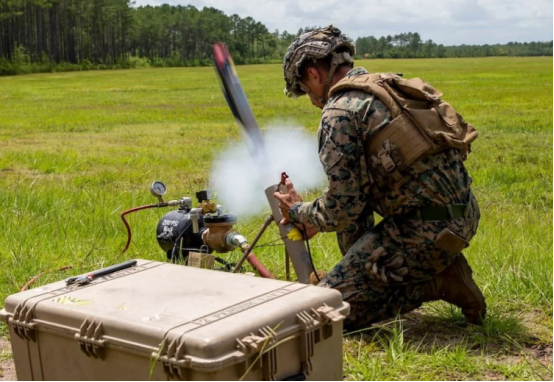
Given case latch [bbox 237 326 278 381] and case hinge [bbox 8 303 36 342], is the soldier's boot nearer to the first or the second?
case latch [bbox 237 326 278 381]

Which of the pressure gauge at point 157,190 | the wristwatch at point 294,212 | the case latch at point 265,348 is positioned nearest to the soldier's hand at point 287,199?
the wristwatch at point 294,212

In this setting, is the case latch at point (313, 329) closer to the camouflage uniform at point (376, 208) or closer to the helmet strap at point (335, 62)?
the camouflage uniform at point (376, 208)

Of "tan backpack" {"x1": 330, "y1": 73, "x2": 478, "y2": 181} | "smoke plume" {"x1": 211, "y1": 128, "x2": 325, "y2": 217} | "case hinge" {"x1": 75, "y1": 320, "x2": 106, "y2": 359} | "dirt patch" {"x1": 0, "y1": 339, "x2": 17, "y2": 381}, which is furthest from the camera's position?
"smoke plume" {"x1": 211, "y1": 128, "x2": 325, "y2": 217}

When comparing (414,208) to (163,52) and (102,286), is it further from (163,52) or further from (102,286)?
(163,52)

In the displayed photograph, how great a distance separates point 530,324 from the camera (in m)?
3.59

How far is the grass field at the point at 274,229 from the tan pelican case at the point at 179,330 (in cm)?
55

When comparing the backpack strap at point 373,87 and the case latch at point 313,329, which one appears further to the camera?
the backpack strap at point 373,87

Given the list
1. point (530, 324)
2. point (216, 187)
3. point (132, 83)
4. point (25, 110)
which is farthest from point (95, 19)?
point (530, 324)

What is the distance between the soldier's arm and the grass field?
0.59 m

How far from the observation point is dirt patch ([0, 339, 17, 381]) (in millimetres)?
3260

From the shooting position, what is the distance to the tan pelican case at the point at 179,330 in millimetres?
2344

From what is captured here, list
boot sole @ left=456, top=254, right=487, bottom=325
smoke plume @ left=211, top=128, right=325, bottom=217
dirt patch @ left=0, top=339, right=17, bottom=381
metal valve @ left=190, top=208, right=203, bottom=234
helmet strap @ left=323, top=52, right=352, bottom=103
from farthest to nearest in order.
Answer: metal valve @ left=190, top=208, right=203, bottom=234
smoke plume @ left=211, top=128, right=325, bottom=217
helmet strap @ left=323, top=52, right=352, bottom=103
boot sole @ left=456, top=254, right=487, bottom=325
dirt patch @ left=0, top=339, right=17, bottom=381

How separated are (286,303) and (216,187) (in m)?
4.88

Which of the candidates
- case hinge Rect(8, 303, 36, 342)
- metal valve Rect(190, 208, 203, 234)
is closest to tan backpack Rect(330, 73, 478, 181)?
metal valve Rect(190, 208, 203, 234)
